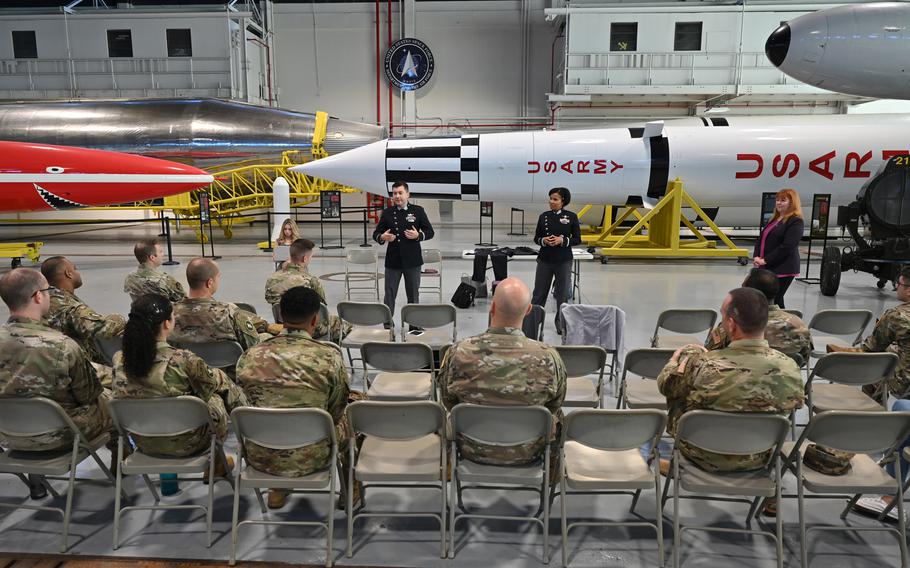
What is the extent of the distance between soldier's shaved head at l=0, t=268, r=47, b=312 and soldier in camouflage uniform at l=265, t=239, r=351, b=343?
176 cm

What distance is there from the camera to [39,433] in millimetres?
2715

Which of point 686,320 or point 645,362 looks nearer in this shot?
point 645,362

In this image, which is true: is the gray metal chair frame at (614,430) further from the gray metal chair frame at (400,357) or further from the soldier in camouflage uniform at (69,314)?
the soldier in camouflage uniform at (69,314)

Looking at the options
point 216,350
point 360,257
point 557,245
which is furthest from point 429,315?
point 360,257

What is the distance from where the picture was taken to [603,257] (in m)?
10.4

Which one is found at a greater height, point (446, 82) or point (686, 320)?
point (446, 82)

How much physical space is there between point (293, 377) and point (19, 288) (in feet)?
4.69

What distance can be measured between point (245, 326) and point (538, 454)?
208 centimetres

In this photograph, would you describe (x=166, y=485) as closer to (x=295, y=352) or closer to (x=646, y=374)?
(x=295, y=352)

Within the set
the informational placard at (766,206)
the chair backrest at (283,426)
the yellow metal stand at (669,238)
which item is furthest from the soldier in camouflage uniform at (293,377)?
the informational placard at (766,206)

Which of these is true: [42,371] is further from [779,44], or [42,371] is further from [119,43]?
[119,43]

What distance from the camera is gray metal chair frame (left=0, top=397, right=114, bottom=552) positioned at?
104 inches

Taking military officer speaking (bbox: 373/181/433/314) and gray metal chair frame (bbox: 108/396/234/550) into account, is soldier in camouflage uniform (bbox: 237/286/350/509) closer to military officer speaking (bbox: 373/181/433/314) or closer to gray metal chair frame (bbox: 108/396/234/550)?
gray metal chair frame (bbox: 108/396/234/550)

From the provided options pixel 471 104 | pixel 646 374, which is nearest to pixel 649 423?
pixel 646 374
